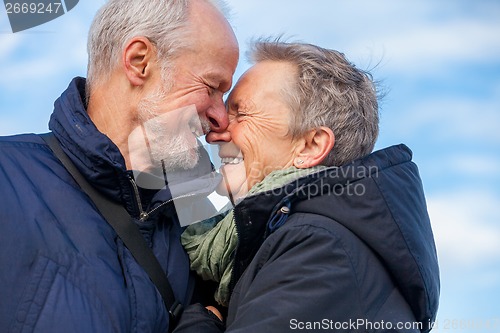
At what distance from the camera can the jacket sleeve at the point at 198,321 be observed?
3127mm

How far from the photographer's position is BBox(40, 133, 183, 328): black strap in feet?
10.5

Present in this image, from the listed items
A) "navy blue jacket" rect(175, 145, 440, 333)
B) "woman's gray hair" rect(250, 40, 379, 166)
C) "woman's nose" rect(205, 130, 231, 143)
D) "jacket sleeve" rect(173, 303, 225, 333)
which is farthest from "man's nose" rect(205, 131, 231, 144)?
"jacket sleeve" rect(173, 303, 225, 333)

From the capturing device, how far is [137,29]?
11.9 feet

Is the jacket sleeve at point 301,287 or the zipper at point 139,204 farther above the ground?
the zipper at point 139,204

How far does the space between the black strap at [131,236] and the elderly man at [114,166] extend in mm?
27

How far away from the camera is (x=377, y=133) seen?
11.8 ft

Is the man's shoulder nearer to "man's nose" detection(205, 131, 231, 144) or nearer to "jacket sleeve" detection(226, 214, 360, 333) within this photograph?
"man's nose" detection(205, 131, 231, 144)

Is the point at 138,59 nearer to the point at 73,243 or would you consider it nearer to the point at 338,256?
the point at 73,243

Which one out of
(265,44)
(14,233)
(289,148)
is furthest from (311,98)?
(14,233)

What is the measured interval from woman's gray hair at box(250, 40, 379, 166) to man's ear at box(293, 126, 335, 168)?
0.03m

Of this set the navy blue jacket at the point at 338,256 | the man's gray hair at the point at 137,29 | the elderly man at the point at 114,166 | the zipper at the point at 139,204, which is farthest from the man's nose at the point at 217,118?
the navy blue jacket at the point at 338,256

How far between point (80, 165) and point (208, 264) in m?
0.80

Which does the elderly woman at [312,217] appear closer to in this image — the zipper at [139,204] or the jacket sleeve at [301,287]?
the jacket sleeve at [301,287]

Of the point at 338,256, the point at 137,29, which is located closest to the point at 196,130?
the point at 137,29
